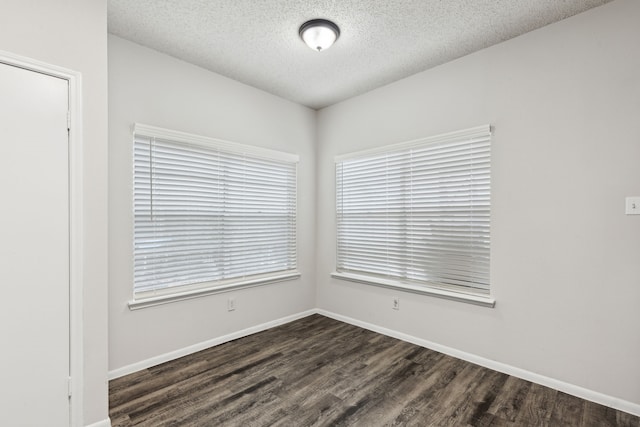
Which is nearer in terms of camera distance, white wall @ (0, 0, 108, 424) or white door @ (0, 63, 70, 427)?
white door @ (0, 63, 70, 427)

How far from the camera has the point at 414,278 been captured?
10.6 ft

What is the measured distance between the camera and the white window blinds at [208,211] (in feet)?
8.94

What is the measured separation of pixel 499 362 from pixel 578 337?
63cm

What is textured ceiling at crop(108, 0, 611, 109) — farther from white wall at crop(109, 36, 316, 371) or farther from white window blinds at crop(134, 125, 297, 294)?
white window blinds at crop(134, 125, 297, 294)

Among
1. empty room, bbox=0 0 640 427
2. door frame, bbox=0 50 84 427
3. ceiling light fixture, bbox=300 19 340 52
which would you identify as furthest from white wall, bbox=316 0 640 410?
door frame, bbox=0 50 84 427

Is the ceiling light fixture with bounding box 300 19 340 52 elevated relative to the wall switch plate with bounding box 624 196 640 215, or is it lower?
elevated

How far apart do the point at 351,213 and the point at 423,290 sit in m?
1.25

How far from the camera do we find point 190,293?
295cm

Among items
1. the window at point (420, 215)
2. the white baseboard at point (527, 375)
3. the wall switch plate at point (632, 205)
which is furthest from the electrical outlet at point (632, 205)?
the white baseboard at point (527, 375)

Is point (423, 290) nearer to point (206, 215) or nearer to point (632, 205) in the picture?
point (632, 205)

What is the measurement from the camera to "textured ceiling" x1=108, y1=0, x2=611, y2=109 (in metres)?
2.21

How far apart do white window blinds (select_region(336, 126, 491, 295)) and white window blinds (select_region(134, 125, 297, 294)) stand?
787 millimetres

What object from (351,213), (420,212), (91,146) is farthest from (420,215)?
(91,146)

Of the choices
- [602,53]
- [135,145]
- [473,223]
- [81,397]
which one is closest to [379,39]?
[602,53]
